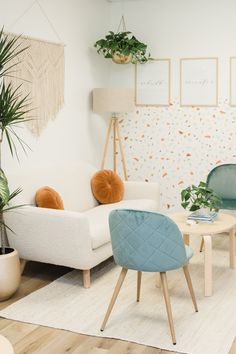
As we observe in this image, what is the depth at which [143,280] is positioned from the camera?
432 centimetres

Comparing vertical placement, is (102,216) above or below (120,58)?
below

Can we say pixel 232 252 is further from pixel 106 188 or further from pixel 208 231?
pixel 106 188

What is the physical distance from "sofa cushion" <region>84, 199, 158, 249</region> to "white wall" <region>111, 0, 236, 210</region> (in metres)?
0.95

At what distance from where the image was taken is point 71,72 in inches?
222

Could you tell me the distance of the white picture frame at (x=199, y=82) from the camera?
5984mm

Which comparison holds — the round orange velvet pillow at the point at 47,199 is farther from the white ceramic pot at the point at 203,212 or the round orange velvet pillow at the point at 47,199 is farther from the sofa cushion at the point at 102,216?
the white ceramic pot at the point at 203,212

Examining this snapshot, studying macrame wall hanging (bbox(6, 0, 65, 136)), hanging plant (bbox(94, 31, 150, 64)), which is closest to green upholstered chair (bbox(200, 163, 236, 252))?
hanging plant (bbox(94, 31, 150, 64))

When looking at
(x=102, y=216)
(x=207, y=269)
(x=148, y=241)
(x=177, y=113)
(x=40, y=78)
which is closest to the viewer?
(x=148, y=241)

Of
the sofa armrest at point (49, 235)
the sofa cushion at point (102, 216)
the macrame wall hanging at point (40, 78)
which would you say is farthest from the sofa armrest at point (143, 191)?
the sofa armrest at point (49, 235)

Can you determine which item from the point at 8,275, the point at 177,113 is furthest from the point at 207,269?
the point at 177,113

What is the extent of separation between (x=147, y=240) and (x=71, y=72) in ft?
9.63

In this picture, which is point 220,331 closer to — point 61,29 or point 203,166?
point 203,166

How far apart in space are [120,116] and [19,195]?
2406mm

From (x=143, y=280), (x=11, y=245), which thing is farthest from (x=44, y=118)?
(x=143, y=280)
